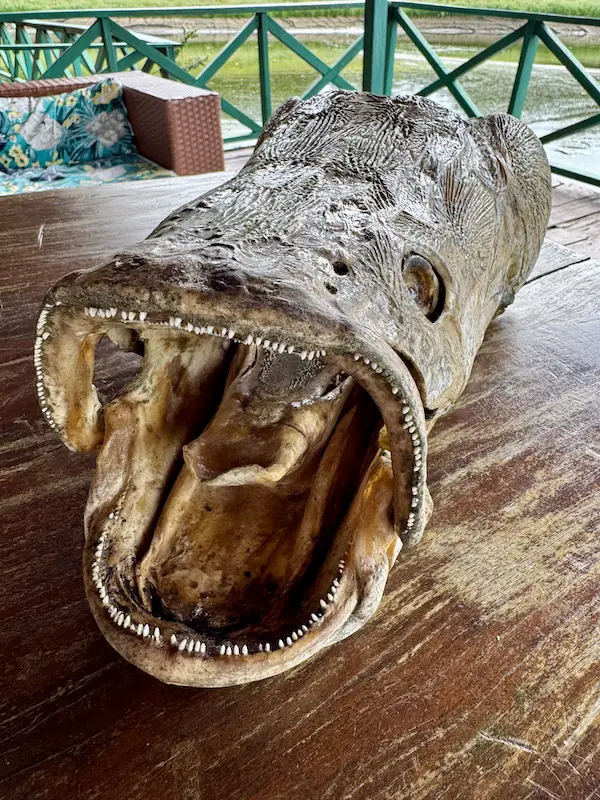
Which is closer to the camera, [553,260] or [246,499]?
[246,499]

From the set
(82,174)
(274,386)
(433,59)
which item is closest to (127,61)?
(82,174)

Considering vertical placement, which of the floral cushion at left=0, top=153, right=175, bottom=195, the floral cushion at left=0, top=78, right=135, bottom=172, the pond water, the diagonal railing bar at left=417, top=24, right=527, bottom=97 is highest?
the diagonal railing bar at left=417, top=24, right=527, bottom=97

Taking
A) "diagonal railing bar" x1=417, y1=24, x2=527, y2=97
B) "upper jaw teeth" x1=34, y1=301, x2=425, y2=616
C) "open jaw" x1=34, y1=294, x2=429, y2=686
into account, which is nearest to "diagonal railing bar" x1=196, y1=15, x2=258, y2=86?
"diagonal railing bar" x1=417, y1=24, x2=527, y2=97

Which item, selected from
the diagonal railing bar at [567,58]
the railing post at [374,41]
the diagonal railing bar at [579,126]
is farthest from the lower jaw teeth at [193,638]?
the diagonal railing bar at [567,58]

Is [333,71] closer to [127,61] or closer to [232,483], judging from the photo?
[127,61]

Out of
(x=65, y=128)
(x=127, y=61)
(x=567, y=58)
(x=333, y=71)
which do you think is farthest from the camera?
(x=127, y=61)

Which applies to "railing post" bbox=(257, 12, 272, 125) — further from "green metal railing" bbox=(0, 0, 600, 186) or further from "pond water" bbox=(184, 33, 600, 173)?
"pond water" bbox=(184, 33, 600, 173)

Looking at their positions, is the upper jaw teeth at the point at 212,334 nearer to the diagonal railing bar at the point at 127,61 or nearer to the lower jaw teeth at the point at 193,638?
the lower jaw teeth at the point at 193,638
